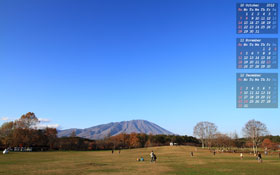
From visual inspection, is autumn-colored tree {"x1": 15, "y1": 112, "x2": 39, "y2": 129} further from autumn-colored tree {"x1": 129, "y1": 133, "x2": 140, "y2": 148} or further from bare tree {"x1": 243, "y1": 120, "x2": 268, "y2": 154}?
bare tree {"x1": 243, "y1": 120, "x2": 268, "y2": 154}

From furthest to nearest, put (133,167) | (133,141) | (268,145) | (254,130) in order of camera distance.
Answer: (133,141), (268,145), (254,130), (133,167)

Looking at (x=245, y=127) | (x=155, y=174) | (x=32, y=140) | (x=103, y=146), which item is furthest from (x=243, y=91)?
(x=103, y=146)

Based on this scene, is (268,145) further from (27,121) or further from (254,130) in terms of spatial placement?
(27,121)

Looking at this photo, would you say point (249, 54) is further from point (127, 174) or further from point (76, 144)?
point (76, 144)

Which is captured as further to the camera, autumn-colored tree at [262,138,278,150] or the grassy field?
autumn-colored tree at [262,138,278,150]

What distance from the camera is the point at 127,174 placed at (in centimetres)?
2825
